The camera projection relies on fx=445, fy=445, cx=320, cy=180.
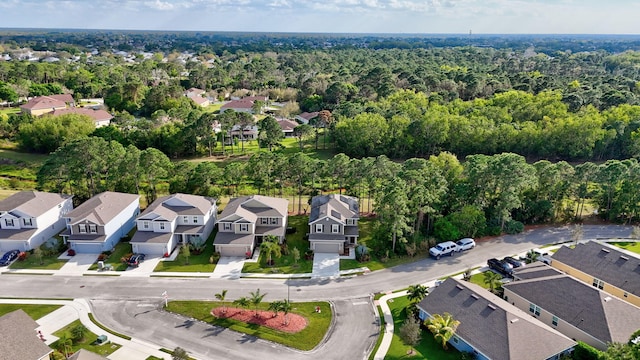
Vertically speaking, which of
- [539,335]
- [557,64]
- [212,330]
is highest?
[557,64]

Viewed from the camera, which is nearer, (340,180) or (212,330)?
(212,330)

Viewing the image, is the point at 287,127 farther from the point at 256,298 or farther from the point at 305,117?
the point at 256,298

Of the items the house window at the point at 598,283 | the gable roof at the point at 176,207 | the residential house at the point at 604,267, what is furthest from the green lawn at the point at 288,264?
the house window at the point at 598,283

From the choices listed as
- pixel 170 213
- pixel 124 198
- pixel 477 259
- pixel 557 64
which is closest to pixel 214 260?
pixel 170 213

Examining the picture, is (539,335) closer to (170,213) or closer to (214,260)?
(214,260)

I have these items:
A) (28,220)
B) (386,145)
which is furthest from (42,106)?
(386,145)

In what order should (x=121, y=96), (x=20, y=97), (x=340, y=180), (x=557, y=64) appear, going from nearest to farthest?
(x=340, y=180), (x=121, y=96), (x=20, y=97), (x=557, y=64)

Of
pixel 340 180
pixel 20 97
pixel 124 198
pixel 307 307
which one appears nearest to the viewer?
pixel 307 307
